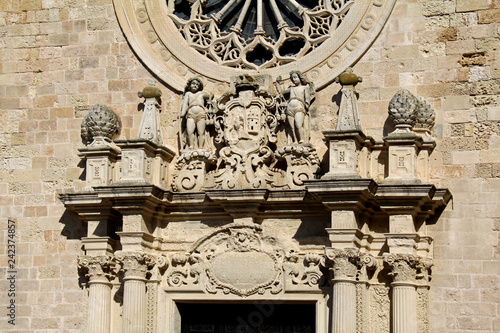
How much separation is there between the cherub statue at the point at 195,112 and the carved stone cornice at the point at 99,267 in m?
1.84

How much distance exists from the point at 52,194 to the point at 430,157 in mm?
5137

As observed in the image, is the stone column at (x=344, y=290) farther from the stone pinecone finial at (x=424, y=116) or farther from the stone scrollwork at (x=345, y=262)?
the stone pinecone finial at (x=424, y=116)

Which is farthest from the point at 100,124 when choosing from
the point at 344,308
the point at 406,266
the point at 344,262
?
the point at 406,266

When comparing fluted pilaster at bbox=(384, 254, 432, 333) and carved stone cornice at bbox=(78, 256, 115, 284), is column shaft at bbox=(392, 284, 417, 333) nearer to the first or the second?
fluted pilaster at bbox=(384, 254, 432, 333)

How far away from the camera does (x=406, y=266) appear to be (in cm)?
1326

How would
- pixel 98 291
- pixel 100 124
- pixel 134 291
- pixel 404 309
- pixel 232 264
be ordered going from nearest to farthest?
pixel 404 309 < pixel 134 291 < pixel 232 264 < pixel 98 291 < pixel 100 124

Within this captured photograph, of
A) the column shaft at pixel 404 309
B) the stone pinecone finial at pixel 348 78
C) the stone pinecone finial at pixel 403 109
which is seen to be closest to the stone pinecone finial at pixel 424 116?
the stone pinecone finial at pixel 403 109

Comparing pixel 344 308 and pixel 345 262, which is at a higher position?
pixel 345 262

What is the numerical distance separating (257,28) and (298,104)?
1.42m

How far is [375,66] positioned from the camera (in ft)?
46.8

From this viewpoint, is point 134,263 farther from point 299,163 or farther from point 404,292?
point 404,292

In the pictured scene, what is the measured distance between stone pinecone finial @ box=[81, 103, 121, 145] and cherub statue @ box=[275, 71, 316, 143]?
2.36 meters

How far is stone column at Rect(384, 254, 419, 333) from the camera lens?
13.2 metres

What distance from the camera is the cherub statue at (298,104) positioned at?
46.5 feet
